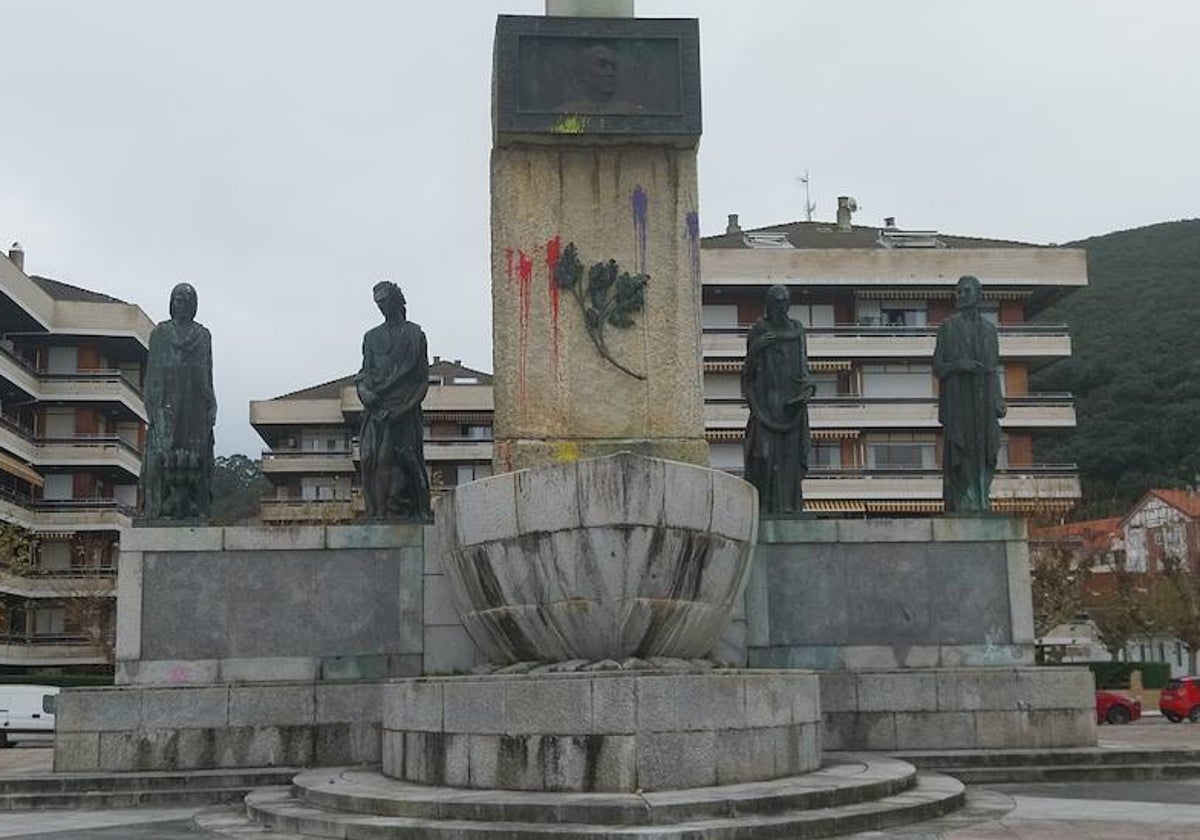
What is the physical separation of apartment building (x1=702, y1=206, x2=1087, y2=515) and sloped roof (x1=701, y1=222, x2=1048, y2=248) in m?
2.06

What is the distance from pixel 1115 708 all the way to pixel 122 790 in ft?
84.8

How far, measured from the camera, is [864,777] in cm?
1027

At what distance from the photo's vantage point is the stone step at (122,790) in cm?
1206

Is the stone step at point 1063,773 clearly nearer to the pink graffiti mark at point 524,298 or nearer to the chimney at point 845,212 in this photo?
the pink graffiti mark at point 524,298

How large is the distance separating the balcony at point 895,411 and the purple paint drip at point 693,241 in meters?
41.0

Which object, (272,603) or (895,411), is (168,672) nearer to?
(272,603)

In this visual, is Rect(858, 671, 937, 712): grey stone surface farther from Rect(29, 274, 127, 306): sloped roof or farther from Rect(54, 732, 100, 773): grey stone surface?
Rect(29, 274, 127, 306): sloped roof

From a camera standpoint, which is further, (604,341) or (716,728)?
(604,341)

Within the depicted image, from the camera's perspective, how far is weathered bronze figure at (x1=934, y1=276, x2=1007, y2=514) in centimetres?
1517

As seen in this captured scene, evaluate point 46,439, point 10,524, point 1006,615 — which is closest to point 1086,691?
point 1006,615

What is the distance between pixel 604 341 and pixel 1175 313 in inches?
3859

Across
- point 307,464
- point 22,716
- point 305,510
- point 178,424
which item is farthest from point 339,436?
point 178,424

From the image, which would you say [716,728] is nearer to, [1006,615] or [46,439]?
[1006,615]

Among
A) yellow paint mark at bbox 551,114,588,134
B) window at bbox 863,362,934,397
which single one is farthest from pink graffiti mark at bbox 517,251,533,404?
window at bbox 863,362,934,397
